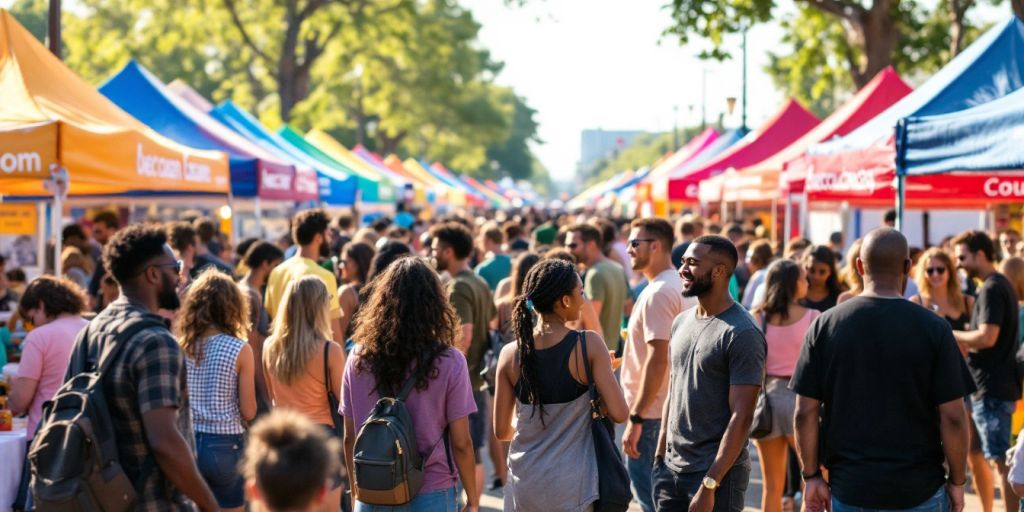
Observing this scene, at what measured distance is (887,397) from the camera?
14.3 feet

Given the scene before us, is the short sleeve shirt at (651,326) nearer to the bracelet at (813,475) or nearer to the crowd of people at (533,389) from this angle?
the crowd of people at (533,389)

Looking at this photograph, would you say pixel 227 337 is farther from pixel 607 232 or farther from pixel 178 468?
pixel 607 232

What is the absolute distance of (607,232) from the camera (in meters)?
11.4

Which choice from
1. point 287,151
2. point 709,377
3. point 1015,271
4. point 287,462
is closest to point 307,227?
point 709,377

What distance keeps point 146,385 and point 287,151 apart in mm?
16274

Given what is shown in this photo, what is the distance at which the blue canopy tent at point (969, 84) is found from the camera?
32.0 feet

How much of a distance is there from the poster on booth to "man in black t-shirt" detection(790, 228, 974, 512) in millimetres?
8415

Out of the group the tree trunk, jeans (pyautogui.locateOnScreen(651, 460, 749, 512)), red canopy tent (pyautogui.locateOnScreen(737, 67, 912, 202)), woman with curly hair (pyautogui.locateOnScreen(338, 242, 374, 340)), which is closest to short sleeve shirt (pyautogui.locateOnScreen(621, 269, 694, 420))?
jeans (pyautogui.locateOnScreen(651, 460, 749, 512))

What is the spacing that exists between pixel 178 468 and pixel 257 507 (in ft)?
3.70

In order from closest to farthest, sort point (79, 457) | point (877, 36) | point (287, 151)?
point (79, 457) < point (287, 151) < point (877, 36)

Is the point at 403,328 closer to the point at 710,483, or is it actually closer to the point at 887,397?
the point at 710,483

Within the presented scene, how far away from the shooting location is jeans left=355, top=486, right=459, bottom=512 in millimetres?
4641

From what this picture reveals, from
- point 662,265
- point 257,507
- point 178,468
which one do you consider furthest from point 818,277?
point 257,507

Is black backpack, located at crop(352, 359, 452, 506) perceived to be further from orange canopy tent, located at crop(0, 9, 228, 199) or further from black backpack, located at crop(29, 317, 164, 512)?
orange canopy tent, located at crop(0, 9, 228, 199)
